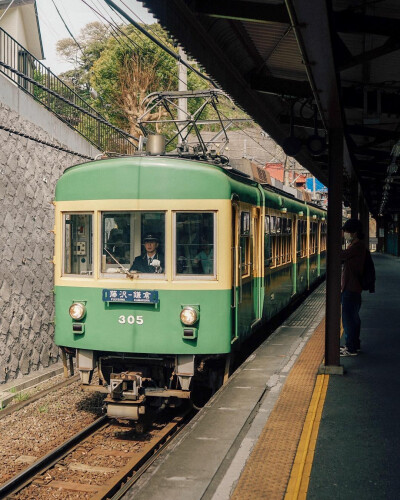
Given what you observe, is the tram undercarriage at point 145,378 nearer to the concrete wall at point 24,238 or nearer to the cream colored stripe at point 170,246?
the cream colored stripe at point 170,246

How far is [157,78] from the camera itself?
2877 centimetres

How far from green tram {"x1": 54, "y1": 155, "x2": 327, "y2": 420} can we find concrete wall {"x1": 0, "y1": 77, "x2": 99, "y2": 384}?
3.23 meters

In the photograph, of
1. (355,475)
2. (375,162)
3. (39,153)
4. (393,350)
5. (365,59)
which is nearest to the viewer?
(355,475)

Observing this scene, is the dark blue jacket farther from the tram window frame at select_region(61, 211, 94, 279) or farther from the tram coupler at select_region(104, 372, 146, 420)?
the tram coupler at select_region(104, 372, 146, 420)

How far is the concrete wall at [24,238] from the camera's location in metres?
10.5

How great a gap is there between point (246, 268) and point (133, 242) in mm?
1751

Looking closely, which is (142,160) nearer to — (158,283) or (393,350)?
(158,283)

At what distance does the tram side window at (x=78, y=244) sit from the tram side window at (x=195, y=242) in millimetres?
1017

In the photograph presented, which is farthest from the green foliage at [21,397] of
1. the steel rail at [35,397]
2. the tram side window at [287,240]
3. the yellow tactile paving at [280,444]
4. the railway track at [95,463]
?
the tram side window at [287,240]

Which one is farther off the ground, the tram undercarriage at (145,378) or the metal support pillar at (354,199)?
the metal support pillar at (354,199)

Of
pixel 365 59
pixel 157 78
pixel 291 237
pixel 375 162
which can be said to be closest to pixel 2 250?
pixel 291 237

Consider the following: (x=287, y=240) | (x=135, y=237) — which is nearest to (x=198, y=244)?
(x=135, y=237)

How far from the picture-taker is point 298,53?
7.27m

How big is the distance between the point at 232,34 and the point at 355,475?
4.34m
